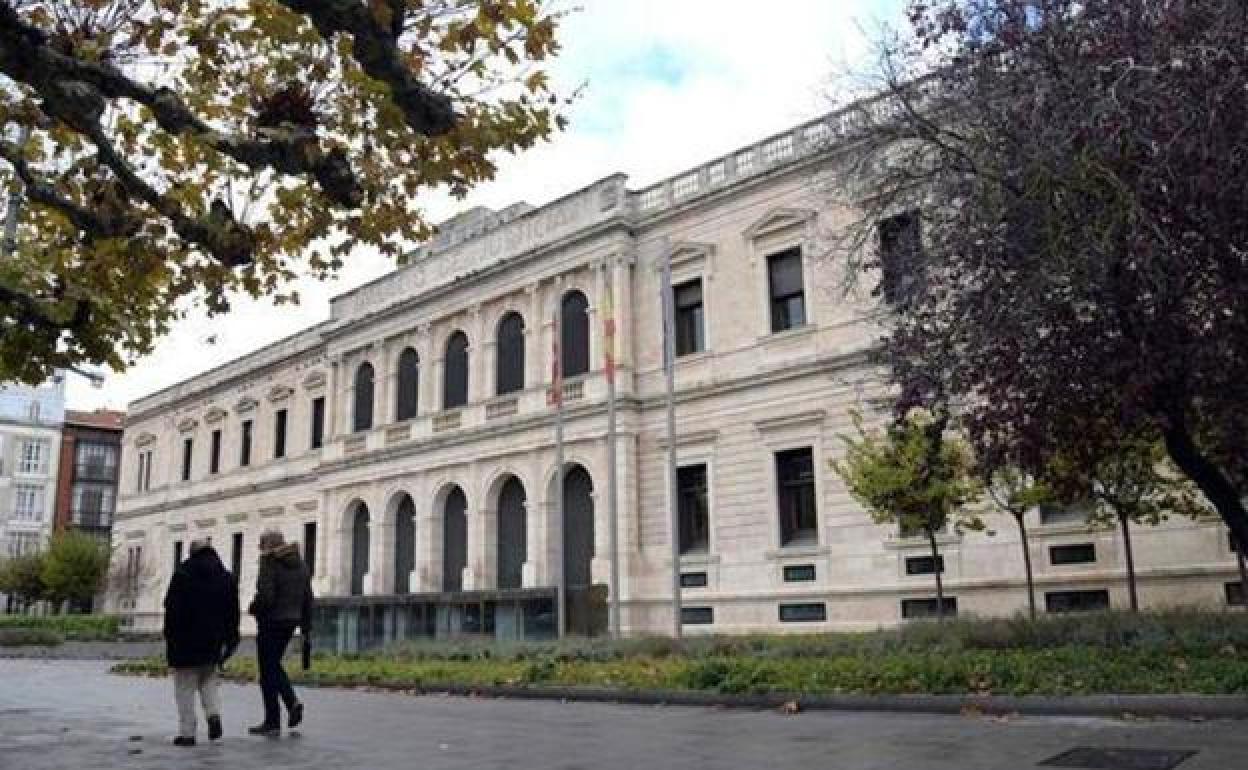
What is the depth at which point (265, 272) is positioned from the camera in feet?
34.2

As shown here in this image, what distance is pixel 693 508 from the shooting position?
87.9 feet

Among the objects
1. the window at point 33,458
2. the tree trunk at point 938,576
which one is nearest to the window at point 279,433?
the tree trunk at point 938,576

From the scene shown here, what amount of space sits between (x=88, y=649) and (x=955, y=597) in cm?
2717

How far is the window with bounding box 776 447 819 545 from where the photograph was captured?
965 inches

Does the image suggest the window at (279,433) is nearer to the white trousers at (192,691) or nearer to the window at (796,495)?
the window at (796,495)

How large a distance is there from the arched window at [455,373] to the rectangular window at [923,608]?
15.2 m

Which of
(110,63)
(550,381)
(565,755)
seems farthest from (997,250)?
(550,381)

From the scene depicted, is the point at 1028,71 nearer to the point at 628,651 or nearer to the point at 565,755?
the point at 565,755

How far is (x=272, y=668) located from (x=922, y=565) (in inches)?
600

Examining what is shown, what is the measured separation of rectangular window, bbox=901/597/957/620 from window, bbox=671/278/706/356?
8324 millimetres

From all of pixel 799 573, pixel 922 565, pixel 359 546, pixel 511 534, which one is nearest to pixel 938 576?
pixel 922 565

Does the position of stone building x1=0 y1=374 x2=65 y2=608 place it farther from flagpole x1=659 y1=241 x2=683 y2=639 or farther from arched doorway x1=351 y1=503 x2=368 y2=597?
flagpole x1=659 y1=241 x2=683 y2=639

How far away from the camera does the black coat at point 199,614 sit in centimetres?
952

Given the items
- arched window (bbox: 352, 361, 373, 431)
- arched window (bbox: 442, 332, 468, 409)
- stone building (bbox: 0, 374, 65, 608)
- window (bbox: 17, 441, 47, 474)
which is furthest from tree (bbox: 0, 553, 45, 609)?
window (bbox: 17, 441, 47, 474)
